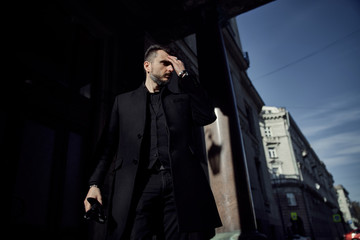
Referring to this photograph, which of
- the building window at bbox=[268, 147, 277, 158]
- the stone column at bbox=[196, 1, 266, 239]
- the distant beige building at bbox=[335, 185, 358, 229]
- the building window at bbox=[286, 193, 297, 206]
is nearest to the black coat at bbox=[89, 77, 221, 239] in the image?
the stone column at bbox=[196, 1, 266, 239]

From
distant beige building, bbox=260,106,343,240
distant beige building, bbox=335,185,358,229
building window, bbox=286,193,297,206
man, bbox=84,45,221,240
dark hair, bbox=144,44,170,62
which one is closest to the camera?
man, bbox=84,45,221,240

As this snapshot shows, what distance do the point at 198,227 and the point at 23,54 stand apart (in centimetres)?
393

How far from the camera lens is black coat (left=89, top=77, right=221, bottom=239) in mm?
1395

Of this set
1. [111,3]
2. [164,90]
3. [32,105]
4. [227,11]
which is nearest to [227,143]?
[164,90]

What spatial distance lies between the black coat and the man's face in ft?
0.31

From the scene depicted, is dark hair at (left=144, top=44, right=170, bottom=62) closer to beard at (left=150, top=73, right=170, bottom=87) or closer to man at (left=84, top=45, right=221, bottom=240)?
man at (left=84, top=45, right=221, bottom=240)

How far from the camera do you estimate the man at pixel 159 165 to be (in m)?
1.39

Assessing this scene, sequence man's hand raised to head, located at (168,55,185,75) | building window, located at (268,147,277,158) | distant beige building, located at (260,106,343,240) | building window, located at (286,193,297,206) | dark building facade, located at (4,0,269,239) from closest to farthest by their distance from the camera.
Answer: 1. man's hand raised to head, located at (168,55,185,75)
2. dark building facade, located at (4,0,269,239)
3. distant beige building, located at (260,106,343,240)
4. building window, located at (286,193,297,206)
5. building window, located at (268,147,277,158)

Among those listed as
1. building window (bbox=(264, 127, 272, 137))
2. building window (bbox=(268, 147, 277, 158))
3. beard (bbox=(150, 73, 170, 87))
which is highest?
building window (bbox=(264, 127, 272, 137))

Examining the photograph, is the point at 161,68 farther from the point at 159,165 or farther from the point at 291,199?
the point at 291,199

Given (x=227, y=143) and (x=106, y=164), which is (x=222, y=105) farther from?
(x=106, y=164)

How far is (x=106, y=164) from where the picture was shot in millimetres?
1663

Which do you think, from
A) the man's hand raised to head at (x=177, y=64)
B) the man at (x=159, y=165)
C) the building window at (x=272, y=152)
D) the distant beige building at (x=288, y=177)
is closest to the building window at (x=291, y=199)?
the distant beige building at (x=288, y=177)

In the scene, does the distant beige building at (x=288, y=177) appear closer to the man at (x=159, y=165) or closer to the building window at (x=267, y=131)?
the building window at (x=267, y=131)
